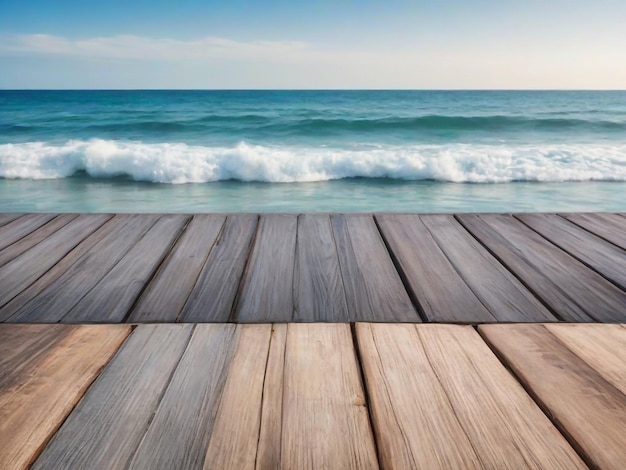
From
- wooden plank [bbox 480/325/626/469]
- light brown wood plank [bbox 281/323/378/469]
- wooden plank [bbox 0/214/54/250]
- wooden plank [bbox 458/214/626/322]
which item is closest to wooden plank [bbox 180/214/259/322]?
light brown wood plank [bbox 281/323/378/469]

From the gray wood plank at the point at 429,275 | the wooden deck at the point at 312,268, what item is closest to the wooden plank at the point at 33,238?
the wooden deck at the point at 312,268

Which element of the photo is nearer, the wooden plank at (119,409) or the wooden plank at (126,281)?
the wooden plank at (119,409)

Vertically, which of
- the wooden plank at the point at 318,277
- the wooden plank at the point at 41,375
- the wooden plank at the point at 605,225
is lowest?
the wooden plank at the point at 605,225

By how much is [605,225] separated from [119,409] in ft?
7.67

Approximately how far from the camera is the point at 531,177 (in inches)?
238

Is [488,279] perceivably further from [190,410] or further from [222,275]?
[190,410]

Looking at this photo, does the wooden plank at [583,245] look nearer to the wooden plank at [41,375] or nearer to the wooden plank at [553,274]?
the wooden plank at [553,274]

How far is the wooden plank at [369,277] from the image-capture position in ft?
4.47

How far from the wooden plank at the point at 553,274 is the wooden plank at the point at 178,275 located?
3.89ft

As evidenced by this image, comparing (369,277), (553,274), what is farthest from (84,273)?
(553,274)

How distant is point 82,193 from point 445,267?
498 centimetres

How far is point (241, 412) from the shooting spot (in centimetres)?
88

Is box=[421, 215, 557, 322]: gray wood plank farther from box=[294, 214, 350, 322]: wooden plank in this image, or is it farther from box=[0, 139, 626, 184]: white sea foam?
box=[0, 139, 626, 184]: white sea foam

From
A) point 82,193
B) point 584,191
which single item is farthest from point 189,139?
point 584,191
